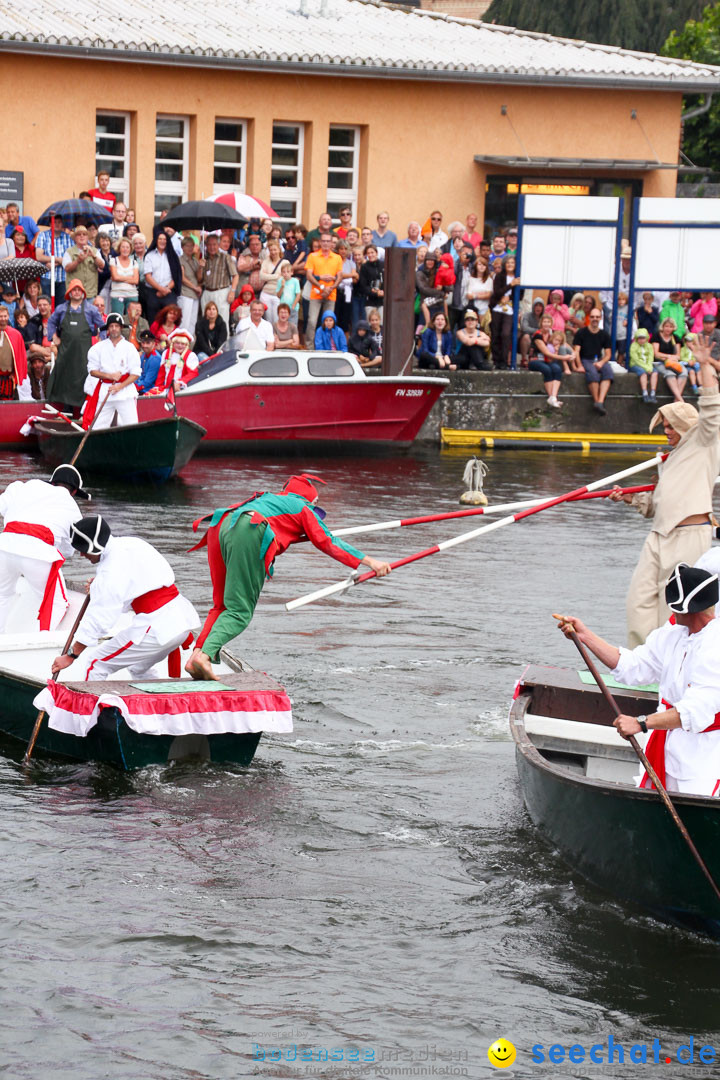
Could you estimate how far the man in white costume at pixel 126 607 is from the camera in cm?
958

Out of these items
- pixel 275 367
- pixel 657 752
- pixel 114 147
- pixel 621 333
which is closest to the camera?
pixel 657 752

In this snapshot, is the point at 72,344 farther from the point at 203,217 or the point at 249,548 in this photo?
the point at 249,548

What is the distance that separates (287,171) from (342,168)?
43.0 inches

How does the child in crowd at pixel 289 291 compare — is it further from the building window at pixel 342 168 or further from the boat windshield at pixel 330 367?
the building window at pixel 342 168

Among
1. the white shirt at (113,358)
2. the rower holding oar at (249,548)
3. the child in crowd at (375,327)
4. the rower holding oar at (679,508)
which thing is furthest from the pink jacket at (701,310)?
the rower holding oar at (249,548)

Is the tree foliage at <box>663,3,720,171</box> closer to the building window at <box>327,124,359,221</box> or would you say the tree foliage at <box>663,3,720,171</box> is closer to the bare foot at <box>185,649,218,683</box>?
the building window at <box>327,124,359,221</box>

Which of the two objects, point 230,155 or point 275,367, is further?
point 230,155

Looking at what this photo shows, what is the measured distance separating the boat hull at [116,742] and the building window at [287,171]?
21296 mm

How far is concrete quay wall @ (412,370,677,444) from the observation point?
26.6 m

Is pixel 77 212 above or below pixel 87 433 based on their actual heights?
above

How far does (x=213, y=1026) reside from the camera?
22.8 ft

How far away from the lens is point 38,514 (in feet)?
36.6

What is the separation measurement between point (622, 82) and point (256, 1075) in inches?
1081

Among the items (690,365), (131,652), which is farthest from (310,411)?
(131,652)
